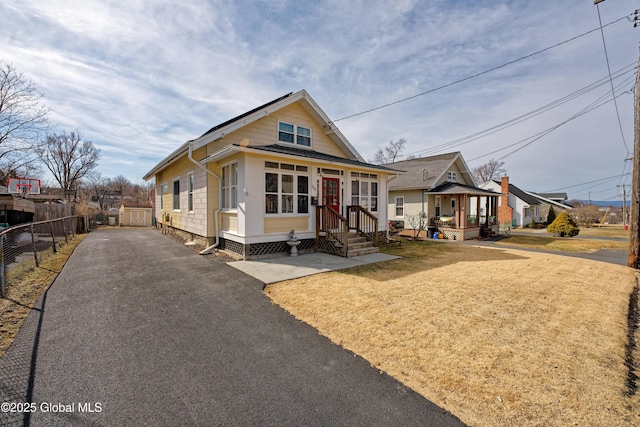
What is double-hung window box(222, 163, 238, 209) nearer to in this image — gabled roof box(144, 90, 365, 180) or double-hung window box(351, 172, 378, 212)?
gabled roof box(144, 90, 365, 180)

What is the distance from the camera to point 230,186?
901 cm

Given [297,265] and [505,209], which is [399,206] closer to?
[297,265]

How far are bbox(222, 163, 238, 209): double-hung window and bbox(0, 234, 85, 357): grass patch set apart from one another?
4.65m

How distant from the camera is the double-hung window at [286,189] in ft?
28.1

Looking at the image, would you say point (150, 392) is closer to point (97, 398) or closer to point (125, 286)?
point (97, 398)

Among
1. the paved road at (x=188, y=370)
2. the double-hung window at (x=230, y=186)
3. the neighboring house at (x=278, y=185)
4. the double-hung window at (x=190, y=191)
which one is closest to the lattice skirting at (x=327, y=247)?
the neighboring house at (x=278, y=185)

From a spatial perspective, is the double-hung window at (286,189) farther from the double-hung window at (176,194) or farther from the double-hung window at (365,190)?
the double-hung window at (176,194)

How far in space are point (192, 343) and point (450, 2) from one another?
11522mm

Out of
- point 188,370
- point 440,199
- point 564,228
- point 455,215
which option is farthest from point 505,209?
point 188,370

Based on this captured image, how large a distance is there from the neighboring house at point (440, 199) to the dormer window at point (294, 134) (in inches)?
302

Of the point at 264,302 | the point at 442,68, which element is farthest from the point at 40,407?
the point at 442,68

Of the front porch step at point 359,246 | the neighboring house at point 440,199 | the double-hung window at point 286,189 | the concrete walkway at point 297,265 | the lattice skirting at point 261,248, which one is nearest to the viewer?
the concrete walkway at point 297,265

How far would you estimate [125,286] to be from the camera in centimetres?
561

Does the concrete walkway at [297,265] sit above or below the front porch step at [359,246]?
below
